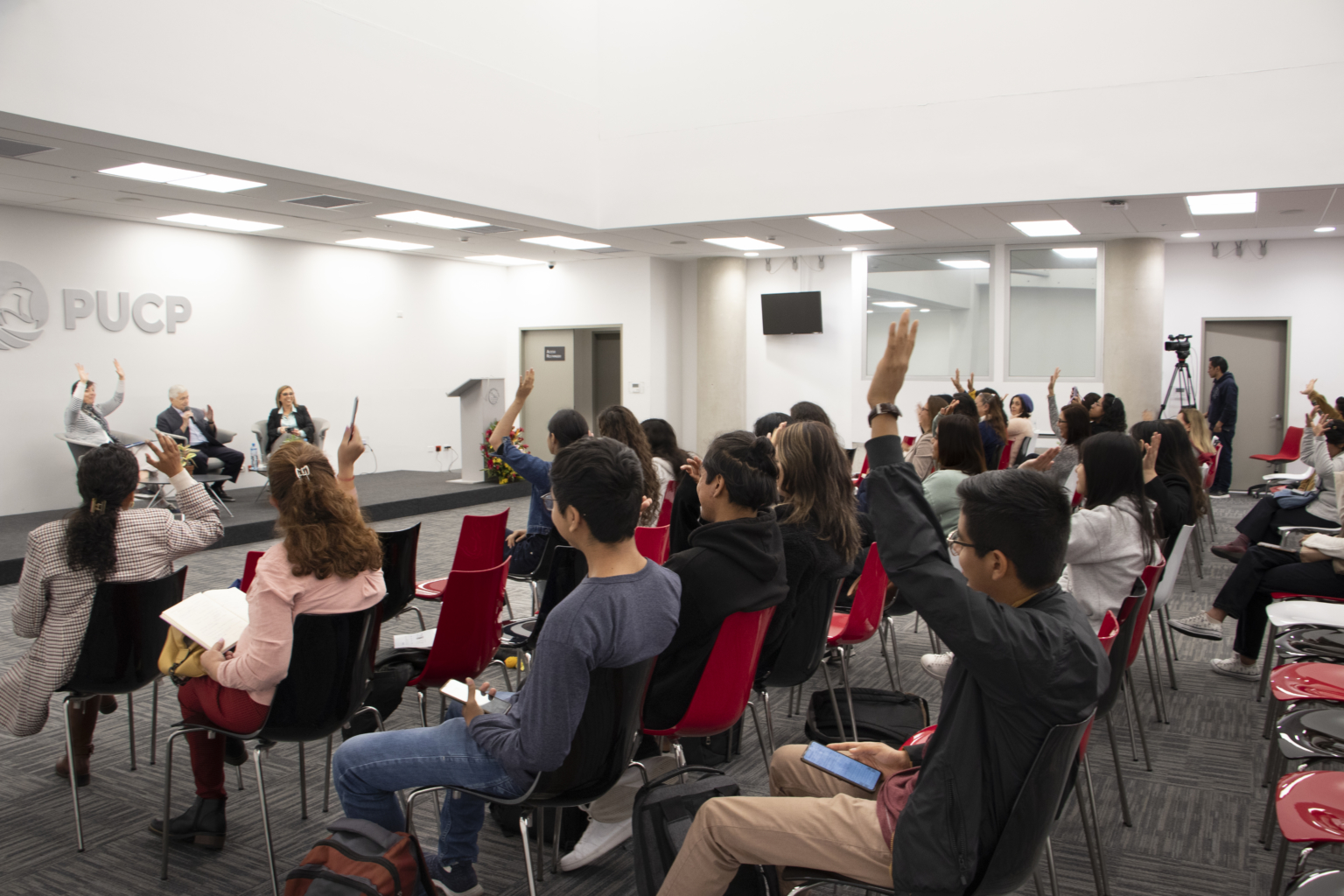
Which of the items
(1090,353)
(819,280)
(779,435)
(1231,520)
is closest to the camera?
(779,435)

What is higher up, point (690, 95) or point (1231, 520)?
point (690, 95)

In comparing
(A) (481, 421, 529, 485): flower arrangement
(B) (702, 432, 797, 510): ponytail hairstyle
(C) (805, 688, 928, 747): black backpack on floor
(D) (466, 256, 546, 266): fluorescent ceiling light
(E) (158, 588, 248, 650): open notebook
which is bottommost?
(C) (805, 688, 928, 747): black backpack on floor

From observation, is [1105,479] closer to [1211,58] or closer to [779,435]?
[779,435]

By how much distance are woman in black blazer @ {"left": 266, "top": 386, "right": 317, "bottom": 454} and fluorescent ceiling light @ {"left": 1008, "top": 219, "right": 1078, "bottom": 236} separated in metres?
7.91

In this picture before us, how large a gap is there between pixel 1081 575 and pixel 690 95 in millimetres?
7584

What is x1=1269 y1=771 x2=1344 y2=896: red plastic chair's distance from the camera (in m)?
1.99

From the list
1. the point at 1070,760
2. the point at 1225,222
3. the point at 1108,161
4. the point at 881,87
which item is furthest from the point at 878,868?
the point at 1225,222

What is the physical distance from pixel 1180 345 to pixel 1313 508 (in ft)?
19.3

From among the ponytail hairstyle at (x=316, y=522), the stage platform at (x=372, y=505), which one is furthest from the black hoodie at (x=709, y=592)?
the stage platform at (x=372, y=505)

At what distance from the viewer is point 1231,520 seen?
9344mm

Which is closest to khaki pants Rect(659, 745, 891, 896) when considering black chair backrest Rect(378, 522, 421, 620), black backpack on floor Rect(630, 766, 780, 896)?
black backpack on floor Rect(630, 766, 780, 896)

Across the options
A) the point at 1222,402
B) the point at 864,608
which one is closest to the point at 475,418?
the point at 864,608

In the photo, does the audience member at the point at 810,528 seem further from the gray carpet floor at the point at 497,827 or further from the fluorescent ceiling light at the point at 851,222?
the fluorescent ceiling light at the point at 851,222

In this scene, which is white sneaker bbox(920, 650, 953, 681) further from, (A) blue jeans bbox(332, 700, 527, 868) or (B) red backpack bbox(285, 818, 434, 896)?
(B) red backpack bbox(285, 818, 434, 896)
